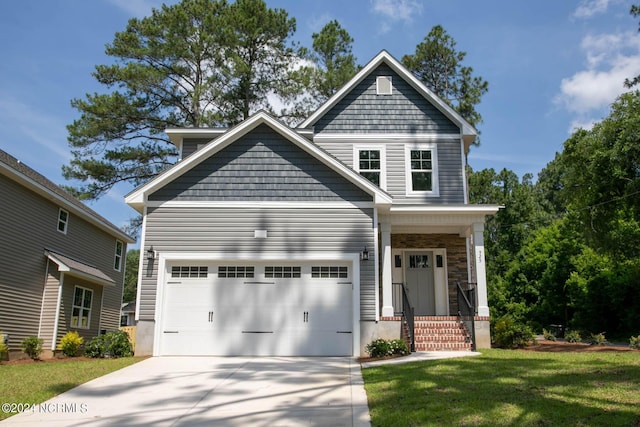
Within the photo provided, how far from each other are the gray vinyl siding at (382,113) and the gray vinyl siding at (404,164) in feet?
1.31

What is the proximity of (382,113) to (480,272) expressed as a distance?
232 inches

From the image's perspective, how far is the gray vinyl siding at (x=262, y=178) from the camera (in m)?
13.5

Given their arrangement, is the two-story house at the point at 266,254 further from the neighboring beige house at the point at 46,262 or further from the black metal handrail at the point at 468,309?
the neighboring beige house at the point at 46,262

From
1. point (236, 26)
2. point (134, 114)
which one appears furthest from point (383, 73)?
point (134, 114)

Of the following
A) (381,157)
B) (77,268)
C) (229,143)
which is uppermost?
(381,157)

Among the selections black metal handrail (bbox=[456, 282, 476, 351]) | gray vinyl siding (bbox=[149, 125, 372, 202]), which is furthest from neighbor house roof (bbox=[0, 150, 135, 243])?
black metal handrail (bbox=[456, 282, 476, 351])

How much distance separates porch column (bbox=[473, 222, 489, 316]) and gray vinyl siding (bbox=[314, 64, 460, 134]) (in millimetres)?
3653

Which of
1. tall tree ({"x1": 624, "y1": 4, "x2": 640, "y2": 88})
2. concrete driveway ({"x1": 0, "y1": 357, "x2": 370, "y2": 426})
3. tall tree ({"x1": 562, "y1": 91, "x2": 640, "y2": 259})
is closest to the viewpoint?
concrete driveway ({"x1": 0, "y1": 357, "x2": 370, "y2": 426})

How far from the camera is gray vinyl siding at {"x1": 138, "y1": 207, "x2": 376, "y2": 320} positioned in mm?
13234

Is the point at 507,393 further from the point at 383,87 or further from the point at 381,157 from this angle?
the point at 383,87

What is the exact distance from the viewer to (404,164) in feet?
53.7

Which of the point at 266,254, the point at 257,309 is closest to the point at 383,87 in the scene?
the point at 266,254

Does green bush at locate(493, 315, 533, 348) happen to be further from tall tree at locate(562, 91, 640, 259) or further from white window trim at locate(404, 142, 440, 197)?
tall tree at locate(562, 91, 640, 259)

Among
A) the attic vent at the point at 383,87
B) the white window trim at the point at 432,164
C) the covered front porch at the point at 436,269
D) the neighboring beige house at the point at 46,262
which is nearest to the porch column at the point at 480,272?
the covered front porch at the point at 436,269
